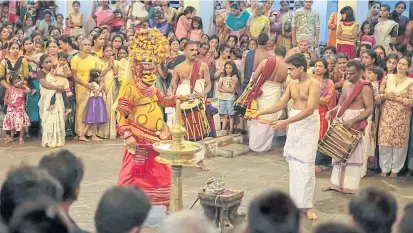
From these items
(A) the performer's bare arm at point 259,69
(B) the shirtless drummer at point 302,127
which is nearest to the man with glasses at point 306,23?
(A) the performer's bare arm at point 259,69

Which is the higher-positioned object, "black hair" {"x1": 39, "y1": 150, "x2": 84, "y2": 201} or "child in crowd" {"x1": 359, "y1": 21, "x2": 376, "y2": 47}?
"child in crowd" {"x1": 359, "y1": 21, "x2": 376, "y2": 47}

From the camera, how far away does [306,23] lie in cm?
1194

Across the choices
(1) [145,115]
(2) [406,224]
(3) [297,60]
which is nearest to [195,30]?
(3) [297,60]

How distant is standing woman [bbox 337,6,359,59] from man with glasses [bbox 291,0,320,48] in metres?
0.59

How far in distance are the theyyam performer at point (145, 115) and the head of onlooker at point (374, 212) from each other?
2.91 m

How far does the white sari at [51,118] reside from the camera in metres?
9.18

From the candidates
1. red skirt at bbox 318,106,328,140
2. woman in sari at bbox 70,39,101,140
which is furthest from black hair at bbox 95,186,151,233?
woman in sari at bbox 70,39,101,140

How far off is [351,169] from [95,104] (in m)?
4.05

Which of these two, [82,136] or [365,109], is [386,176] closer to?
[365,109]

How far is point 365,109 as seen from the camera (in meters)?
7.13

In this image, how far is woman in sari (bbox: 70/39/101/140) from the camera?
9578 mm

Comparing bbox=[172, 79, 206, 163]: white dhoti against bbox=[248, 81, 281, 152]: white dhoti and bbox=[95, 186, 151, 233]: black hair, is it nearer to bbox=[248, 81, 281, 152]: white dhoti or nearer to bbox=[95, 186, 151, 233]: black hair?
bbox=[248, 81, 281, 152]: white dhoti

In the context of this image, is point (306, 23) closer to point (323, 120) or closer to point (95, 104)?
point (323, 120)

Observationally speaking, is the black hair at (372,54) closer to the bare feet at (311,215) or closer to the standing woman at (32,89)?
the bare feet at (311,215)
